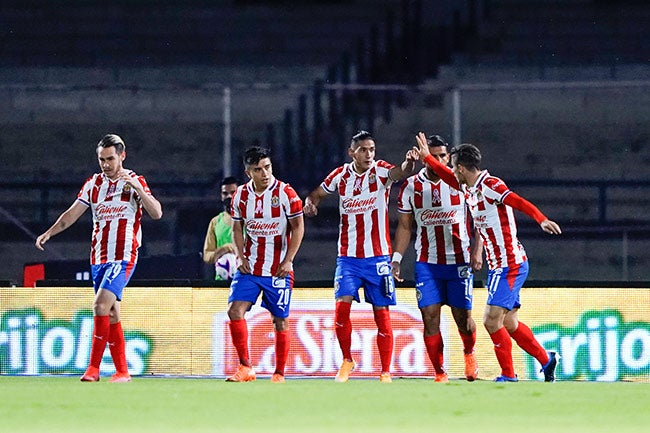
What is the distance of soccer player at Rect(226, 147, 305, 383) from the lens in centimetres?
961

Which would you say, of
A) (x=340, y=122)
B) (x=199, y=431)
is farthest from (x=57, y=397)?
(x=340, y=122)

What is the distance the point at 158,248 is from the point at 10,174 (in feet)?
8.01

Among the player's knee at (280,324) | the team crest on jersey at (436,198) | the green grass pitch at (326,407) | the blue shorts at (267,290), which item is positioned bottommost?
the green grass pitch at (326,407)

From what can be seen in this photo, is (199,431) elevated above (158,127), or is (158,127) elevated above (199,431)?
(158,127)

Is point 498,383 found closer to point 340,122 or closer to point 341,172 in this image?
point 341,172

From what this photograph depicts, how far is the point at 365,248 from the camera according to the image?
9.72 metres

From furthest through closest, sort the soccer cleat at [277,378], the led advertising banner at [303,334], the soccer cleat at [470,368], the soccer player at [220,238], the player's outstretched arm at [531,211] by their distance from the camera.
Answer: the soccer player at [220,238] < the led advertising banner at [303,334] < the soccer cleat at [470,368] < the soccer cleat at [277,378] < the player's outstretched arm at [531,211]

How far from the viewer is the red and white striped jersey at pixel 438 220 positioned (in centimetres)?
980

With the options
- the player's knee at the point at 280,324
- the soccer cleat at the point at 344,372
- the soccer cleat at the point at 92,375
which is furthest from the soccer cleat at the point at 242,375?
the soccer cleat at the point at 92,375

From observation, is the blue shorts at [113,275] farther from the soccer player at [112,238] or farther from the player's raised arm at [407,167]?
the player's raised arm at [407,167]

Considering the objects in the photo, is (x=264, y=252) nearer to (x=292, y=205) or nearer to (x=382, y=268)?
(x=292, y=205)

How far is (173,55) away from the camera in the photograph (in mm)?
18594

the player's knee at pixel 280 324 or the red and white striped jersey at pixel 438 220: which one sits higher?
the red and white striped jersey at pixel 438 220

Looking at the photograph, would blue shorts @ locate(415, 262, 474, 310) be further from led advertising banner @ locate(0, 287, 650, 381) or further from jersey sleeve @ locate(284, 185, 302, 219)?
led advertising banner @ locate(0, 287, 650, 381)
